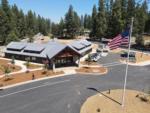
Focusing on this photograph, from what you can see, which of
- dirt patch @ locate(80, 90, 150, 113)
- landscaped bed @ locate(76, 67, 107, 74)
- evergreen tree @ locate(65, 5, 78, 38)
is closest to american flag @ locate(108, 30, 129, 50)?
dirt patch @ locate(80, 90, 150, 113)

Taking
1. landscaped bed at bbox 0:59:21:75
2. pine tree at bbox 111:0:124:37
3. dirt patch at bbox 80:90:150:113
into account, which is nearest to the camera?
dirt patch at bbox 80:90:150:113

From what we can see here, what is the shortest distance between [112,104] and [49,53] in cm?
2822

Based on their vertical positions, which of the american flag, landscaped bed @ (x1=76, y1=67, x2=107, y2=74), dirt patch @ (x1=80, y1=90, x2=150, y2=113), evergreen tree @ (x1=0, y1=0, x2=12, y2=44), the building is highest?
evergreen tree @ (x1=0, y1=0, x2=12, y2=44)

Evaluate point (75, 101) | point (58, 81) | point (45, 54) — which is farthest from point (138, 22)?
point (75, 101)

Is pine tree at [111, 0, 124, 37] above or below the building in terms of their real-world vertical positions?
above

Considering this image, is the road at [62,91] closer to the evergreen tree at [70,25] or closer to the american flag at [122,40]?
the american flag at [122,40]

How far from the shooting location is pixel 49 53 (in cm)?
5338

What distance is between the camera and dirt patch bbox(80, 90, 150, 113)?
1084 inches

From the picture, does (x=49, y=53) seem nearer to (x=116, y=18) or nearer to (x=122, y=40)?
(x=122, y=40)

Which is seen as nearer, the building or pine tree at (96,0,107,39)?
the building

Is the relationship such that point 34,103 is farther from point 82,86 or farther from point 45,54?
point 45,54

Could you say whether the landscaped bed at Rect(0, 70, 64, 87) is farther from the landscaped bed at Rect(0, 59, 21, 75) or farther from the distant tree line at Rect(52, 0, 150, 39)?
the distant tree line at Rect(52, 0, 150, 39)

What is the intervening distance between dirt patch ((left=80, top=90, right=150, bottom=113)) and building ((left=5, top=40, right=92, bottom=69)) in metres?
19.5

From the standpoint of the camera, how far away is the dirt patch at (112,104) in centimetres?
2753
